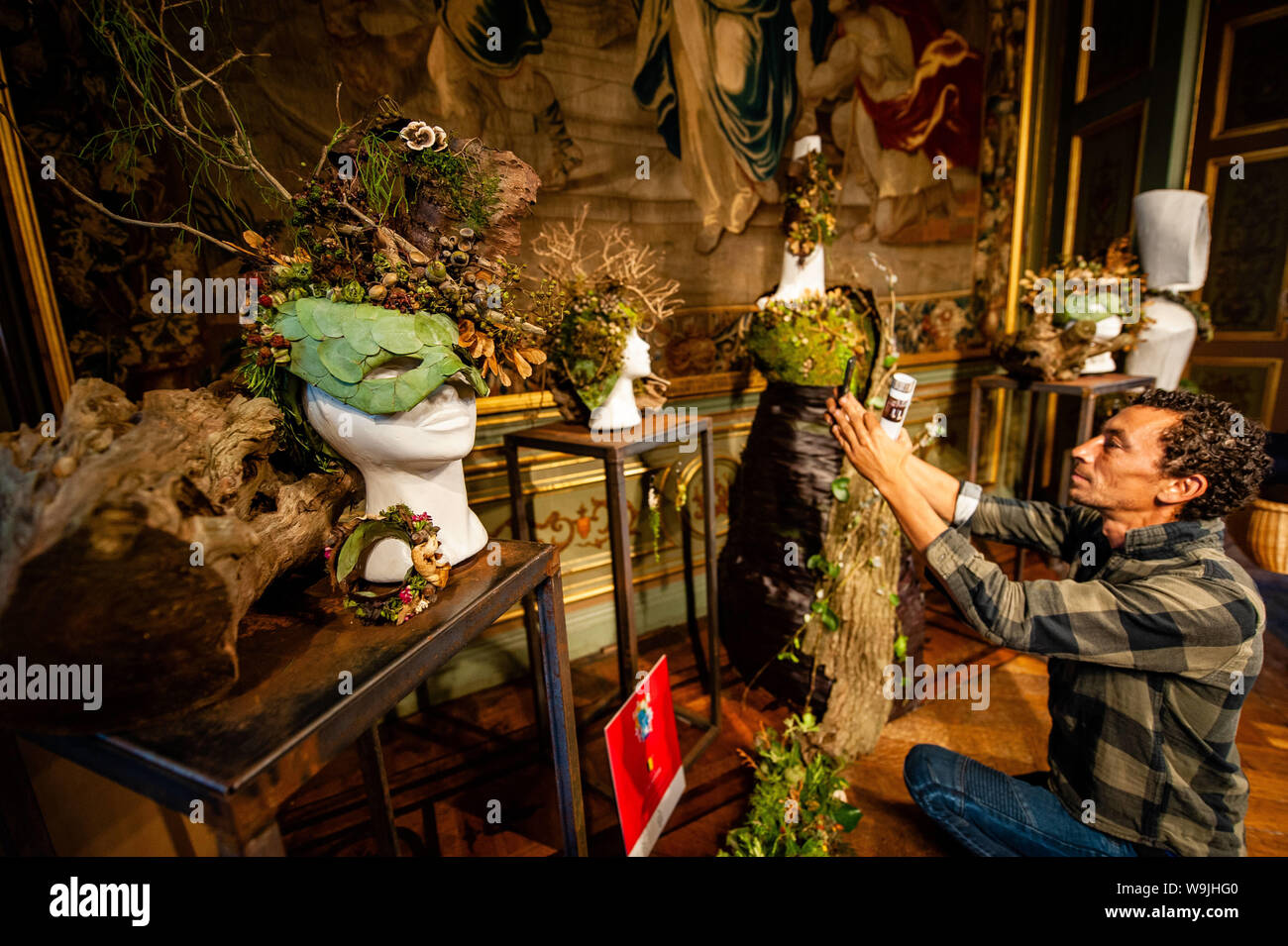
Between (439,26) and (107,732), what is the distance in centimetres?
260

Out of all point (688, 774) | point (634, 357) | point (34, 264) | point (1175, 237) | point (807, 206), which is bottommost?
point (688, 774)

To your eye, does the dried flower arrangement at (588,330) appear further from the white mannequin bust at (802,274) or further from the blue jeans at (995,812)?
the blue jeans at (995,812)

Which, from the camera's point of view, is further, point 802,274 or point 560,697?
point 802,274

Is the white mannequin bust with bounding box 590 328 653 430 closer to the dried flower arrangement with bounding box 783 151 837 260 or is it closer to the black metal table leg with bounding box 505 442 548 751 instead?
the black metal table leg with bounding box 505 442 548 751

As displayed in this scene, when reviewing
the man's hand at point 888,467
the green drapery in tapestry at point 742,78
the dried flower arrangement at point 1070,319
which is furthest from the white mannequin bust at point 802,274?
the dried flower arrangement at point 1070,319

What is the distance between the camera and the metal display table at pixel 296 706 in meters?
Answer: 0.70

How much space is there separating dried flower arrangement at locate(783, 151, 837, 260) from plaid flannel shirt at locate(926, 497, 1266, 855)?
1.64 m

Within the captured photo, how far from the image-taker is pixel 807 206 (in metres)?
2.51

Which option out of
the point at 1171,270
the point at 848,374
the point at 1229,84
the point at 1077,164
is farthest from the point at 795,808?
the point at 1229,84

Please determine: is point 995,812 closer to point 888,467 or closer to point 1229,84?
A: point 888,467

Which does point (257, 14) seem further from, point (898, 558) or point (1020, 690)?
point (1020, 690)

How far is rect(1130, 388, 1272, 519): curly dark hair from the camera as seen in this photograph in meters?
1.33

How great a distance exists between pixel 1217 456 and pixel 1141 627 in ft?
1.45

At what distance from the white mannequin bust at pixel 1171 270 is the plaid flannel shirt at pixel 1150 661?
2.58 metres
